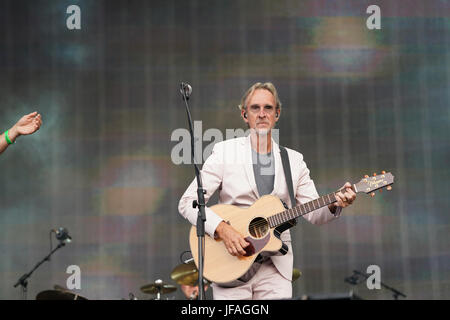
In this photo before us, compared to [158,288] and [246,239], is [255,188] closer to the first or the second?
[246,239]

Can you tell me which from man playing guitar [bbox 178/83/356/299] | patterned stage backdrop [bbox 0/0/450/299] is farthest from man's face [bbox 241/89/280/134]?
patterned stage backdrop [bbox 0/0/450/299]

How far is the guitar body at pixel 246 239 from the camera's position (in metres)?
3.75

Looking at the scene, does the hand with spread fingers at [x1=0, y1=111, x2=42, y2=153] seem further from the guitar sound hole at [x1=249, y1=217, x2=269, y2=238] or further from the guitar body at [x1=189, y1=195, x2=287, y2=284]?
the guitar sound hole at [x1=249, y1=217, x2=269, y2=238]

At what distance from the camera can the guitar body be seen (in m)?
3.75

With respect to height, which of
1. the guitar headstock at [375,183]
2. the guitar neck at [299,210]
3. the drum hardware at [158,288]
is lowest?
the drum hardware at [158,288]

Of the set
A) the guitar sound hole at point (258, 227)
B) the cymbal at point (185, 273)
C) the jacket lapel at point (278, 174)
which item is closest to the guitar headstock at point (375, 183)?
the jacket lapel at point (278, 174)

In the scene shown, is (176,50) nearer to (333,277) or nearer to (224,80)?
(224,80)

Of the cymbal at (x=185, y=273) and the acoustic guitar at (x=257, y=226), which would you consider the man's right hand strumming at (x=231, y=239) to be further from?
the cymbal at (x=185, y=273)

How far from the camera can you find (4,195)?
8.00m

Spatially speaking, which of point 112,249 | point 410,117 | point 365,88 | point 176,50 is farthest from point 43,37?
point 410,117

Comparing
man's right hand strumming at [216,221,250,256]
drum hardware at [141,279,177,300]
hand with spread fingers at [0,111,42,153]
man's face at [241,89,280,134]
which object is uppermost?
man's face at [241,89,280,134]

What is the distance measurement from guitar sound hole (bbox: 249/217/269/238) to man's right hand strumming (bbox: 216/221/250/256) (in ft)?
0.31

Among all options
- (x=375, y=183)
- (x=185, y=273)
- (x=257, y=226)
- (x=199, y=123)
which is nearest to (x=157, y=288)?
(x=185, y=273)

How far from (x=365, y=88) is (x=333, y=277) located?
97.7 inches
